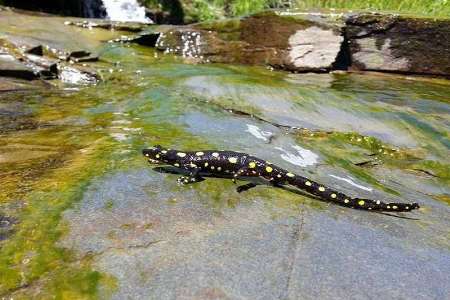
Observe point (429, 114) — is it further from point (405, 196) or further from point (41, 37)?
point (41, 37)

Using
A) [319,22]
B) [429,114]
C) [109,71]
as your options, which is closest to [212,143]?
[429,114]

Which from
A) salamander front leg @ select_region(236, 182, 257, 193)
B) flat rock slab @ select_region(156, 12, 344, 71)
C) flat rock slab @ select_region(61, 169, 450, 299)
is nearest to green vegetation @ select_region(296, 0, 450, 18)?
flat rock slab @ select_region(156, 12, 344, 71)

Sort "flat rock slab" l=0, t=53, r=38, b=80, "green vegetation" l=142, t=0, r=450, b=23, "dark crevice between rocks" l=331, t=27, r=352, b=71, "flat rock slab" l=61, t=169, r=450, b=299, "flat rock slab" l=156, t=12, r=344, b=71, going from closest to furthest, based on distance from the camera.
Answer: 1. "flat rock slab" l=61, t=169, r=450, b=299
2. "flat rock slab" l=0, t=53, r=38, b=80
3. "flat rock slab" l=156, t=12, r=344, b=71
4. "dark crevice between rocks" l=331, t=27, r=352, b=71
5. "green vegetation" l=142, t=0, r=450, b=23

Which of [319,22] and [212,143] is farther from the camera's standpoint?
[319,22]

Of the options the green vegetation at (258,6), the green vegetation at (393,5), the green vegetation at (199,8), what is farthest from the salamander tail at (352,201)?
the green vegetation at (199,8)

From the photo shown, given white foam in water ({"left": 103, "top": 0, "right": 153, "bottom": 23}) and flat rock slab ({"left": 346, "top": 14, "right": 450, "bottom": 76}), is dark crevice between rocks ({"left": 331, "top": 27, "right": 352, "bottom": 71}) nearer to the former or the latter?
flat rock slab ({"left": 346, "top": 14, "right": 450, "bottom": 76})

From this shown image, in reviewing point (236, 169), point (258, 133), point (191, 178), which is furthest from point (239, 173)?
point (258, 133)
